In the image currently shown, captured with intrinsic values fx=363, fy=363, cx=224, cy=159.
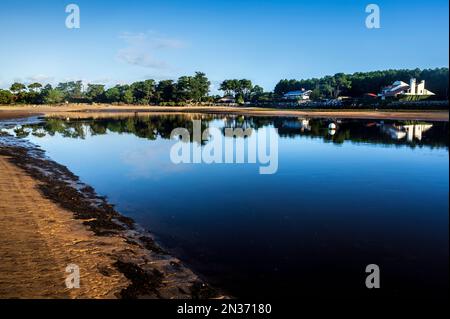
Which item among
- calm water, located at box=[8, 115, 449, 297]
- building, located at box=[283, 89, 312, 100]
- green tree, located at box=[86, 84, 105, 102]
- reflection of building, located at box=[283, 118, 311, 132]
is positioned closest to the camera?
calm water, located at box=[8, 115, 449, 297]

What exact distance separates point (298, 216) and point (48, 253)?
27.8 feet

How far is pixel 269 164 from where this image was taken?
2488 centimetres

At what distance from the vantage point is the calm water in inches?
359

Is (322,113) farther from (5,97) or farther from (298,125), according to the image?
(5,97)

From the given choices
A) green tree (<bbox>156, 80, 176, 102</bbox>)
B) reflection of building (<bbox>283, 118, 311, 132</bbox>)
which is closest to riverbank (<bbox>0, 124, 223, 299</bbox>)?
reflection of building (<bbox>283, 118, 311, 132</bbox>)

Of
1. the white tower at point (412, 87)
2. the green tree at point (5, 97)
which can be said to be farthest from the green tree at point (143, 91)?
the white tower at point (412, 87)

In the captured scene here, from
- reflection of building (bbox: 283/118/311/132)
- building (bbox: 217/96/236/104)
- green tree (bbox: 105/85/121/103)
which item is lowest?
reflection of building (bbox: 283/118/311/132)

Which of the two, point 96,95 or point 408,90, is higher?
point 96,95

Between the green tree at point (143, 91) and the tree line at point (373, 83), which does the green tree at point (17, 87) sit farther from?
the tree line at point (373, 83)

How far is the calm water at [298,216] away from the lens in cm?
911

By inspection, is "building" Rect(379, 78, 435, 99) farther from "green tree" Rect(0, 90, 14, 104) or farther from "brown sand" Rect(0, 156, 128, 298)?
"green tree" Rect(0, 90, 14, 104)

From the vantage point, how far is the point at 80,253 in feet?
32.0

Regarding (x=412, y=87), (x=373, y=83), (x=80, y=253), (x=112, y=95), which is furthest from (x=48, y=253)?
(x=112, y=95)
